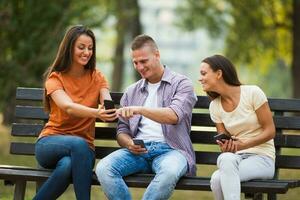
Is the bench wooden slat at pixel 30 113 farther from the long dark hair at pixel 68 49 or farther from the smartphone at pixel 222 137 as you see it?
the smartphone at pixel 222 137

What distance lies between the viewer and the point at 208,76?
6305 mm

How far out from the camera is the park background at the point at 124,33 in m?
14.5

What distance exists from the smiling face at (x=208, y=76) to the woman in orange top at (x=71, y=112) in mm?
728

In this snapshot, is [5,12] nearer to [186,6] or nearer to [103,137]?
[103,137]

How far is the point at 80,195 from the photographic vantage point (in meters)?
6.12

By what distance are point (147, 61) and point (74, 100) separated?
65 centimetres

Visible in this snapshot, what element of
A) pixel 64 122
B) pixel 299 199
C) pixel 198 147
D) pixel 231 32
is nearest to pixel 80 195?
pixel 64 122

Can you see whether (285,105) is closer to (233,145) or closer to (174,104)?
(233,145)

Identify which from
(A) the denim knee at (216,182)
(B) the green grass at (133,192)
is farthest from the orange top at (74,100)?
(B) the green grass at (133,192)

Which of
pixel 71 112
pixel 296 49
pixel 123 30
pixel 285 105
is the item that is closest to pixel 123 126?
pixel 71 112

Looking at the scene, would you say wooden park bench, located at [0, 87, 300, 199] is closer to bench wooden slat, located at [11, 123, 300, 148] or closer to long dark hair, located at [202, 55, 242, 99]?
bench wooden slat, located at [11, 123, 300, 148]

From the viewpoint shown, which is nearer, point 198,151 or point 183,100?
point 183,100

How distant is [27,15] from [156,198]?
30.9 feet

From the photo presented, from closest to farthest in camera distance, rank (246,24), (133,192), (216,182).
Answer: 1. (216,182)
2. (133,192)
3. (246,24)
